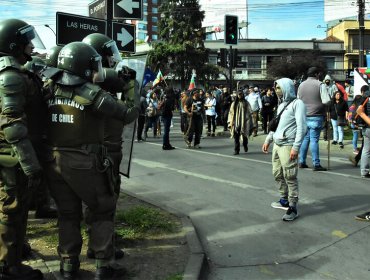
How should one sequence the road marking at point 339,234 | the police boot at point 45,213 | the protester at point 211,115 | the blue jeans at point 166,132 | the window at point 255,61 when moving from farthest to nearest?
the window at point 255,61
the protester at point 211,115
the blue jeans at point 166,132
the police boot at point 45,213
the road marking at point 339,234

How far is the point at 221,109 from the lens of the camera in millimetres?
19703

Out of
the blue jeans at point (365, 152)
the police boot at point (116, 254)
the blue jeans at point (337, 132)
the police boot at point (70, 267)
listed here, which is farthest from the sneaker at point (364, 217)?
the blue jeans at point (337, 132)

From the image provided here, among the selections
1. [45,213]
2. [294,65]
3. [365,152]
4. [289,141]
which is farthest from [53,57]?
[294,65]

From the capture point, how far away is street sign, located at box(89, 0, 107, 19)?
241 inches

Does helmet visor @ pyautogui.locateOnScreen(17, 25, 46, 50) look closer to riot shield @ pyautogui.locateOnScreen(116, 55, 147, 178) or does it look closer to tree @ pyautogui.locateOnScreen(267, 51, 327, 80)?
riot shield @ pyautogui.locateOnScreen(116, 55, 147, 178)

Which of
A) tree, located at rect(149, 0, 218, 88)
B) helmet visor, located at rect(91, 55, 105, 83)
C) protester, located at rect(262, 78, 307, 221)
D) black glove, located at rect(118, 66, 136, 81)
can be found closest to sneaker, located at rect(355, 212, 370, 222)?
protester, located at rect(262, 78, 307, 221)

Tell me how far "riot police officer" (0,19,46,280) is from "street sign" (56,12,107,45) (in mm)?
2033

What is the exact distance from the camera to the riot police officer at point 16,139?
324 centimetres

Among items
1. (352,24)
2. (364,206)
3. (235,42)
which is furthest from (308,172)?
(352,24)

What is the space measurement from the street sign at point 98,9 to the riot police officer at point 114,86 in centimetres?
218

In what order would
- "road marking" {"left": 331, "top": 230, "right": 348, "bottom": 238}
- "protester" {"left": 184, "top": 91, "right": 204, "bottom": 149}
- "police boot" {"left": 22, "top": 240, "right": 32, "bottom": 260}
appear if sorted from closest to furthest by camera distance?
"police boot" {"left": 22, "top": 240, "right": 32, "bottom": 260}
"road marking" {"left": 331, "top": 230, "right": 348, "bottom": 238}
"protester" {"left": 184, "top": 91, "right": 204, "bottom": 149}

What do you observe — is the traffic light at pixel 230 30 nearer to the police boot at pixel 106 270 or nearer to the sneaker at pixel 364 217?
the sneaker at pixel 364 217

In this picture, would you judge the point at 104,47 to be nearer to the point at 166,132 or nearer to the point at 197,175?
the point at 197,175

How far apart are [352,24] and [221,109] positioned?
49192mm
